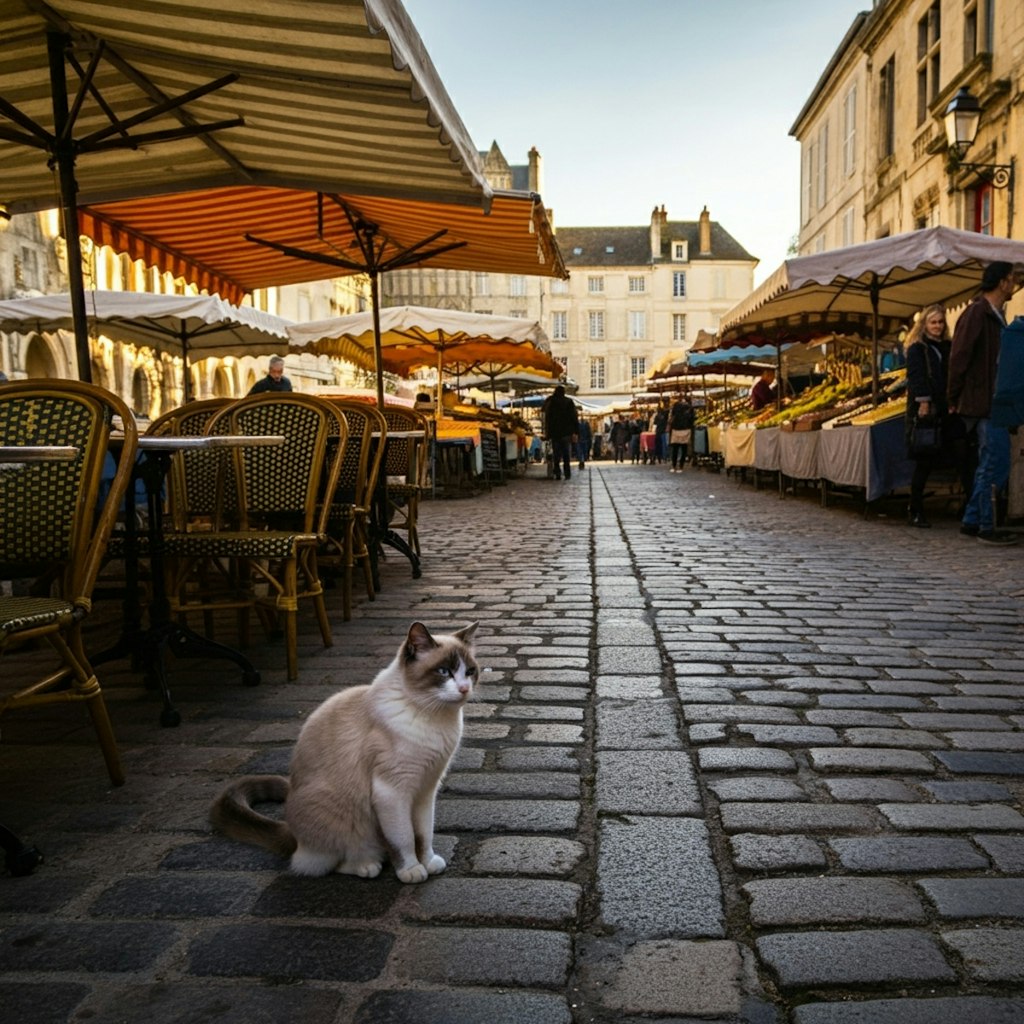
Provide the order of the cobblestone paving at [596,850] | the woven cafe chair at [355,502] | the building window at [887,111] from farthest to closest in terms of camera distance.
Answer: the building window at [887,111], the woven cafe chair at [355,502], the cobblestone paving at [596,850]

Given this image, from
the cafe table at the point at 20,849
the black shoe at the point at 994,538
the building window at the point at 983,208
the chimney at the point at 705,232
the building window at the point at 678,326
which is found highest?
the chimney at the point at 705,232

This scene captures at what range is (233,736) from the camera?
10.1 feet

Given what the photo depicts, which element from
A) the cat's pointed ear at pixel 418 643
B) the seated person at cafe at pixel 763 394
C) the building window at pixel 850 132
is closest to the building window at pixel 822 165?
the building window at pixel 850 132

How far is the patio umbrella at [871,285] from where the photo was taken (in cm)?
952

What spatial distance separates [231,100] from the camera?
4.84 m

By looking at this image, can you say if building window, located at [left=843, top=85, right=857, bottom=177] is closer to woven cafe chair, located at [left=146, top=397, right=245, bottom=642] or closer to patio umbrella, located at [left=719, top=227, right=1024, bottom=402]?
patio umbrella, located at [left=719, top=227, right=1024, bottom=402]

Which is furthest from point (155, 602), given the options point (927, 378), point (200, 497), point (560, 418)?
point (560, 418)

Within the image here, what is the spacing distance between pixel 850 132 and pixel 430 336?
49.1 feet

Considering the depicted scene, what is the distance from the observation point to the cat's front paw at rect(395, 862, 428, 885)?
205 centimetres

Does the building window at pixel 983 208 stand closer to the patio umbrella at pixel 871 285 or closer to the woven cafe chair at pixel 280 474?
the patio umbrella at pixel 871 285

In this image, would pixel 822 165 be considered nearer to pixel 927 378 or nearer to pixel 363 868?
pixel 927 378

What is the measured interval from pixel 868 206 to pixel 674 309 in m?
41.3

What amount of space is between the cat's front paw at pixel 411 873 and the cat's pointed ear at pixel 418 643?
455 mm

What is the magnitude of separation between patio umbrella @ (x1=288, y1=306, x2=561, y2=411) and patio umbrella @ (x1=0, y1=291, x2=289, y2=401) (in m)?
0.60
